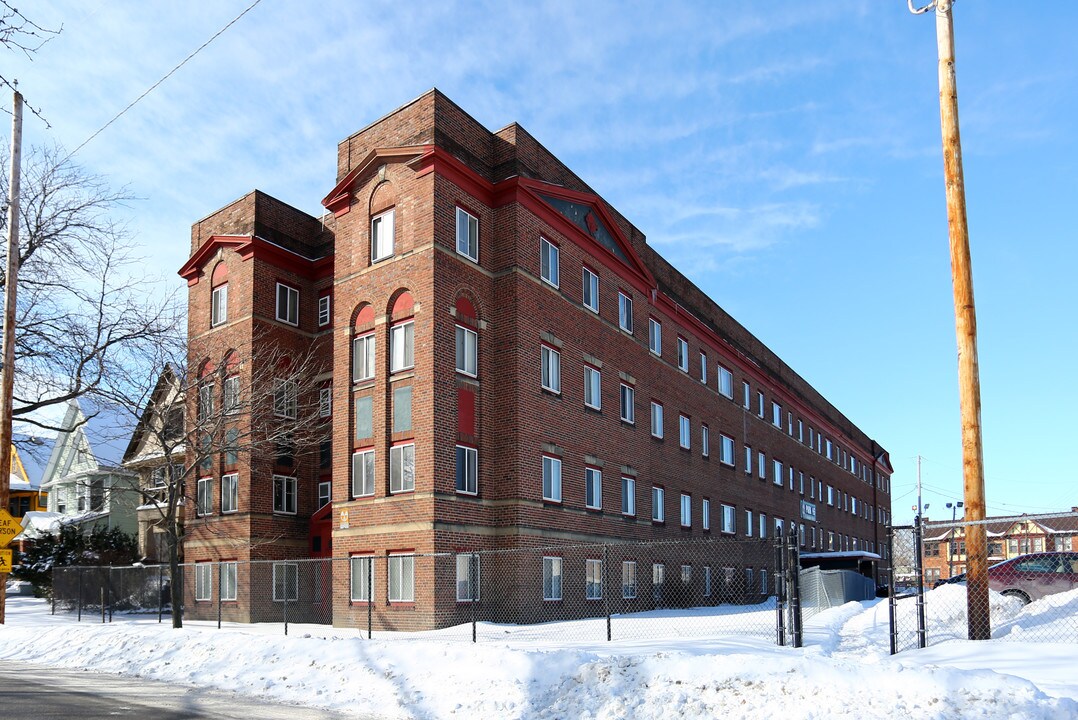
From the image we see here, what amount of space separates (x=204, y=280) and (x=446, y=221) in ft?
40.0

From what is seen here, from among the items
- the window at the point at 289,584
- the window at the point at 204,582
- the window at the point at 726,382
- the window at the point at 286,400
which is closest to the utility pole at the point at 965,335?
the window at the point at 286,400

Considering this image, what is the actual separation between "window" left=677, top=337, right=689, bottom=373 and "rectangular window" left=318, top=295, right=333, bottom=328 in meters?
15.4

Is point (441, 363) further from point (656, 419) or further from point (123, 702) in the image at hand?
point (123, 702)

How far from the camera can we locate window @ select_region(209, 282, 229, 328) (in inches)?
1277

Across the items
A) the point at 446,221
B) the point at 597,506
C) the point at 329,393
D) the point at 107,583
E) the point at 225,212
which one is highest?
the point at 225,212

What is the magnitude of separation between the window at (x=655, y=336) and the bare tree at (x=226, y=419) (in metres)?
12.9

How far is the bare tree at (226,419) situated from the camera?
25000 millimetres

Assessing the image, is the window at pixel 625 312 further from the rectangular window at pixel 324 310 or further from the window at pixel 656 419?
the rectangular window at pixel 324 310

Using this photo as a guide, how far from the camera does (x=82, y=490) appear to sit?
54.1m

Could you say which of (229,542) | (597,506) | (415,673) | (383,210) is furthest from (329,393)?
(415,673)

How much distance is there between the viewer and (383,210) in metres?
27.2

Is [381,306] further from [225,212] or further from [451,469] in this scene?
[225,212]

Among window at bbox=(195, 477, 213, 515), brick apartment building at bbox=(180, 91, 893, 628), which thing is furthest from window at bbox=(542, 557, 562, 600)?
window at bbox=(195, 477, 213, 515)

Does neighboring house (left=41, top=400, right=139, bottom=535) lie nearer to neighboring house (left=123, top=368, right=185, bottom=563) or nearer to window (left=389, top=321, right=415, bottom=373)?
neighboring house (left=123, top=368, right=185, bottom=563)
